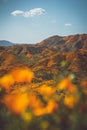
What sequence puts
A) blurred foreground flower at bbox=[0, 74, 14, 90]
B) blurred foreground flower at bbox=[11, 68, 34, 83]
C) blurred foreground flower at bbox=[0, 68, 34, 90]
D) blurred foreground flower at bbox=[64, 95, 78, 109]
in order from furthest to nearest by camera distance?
blurred foreground flower at bbox=[11, 68, 34, 83], blurred foreground flower at bbox=[0, 68, 34, 90], blurred foreground flower at bbox=[0, 74, 14, 90], blurred foreground flower at bbox=[64, 95, 78, 109]

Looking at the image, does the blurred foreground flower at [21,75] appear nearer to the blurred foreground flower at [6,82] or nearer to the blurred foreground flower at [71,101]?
the blurred foreground flower at [6,82]

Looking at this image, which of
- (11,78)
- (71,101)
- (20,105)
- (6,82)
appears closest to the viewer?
(71,101)

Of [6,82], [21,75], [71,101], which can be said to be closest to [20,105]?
[71,101]

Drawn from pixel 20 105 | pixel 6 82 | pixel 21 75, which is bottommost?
pixel 21 75

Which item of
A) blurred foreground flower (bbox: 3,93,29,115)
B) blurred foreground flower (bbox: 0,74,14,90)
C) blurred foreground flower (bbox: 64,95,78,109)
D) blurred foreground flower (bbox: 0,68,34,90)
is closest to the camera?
blurred foreground flower (bbox: 64,95,78,109)

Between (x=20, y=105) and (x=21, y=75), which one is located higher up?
(x=20, y=105)

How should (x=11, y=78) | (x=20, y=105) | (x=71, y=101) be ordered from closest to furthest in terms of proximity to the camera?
(x=71, y=101) < (x=20, y=105) < (x=11, y=78)

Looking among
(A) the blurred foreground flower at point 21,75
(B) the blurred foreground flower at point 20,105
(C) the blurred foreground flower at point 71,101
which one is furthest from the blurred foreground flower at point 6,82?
(C) the blurred foreground flower at point 71,101

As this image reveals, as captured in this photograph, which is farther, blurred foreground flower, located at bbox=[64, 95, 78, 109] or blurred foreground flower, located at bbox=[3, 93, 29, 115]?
blurred foreground flower, located at bbox=[3, 93, 29, 115]

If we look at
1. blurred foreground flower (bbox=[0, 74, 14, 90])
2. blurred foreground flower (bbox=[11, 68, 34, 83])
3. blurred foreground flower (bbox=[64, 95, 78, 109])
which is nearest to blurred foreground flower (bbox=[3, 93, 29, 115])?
blurred foreground flower (bbox=[64, 95, 78, 109])

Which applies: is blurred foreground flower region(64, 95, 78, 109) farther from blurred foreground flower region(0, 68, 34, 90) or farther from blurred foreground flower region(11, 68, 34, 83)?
blurred foreground flower region(11, 68, 34, 83)

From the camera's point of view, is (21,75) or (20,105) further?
(21,75)

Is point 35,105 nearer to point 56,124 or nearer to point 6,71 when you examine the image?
point 56,124

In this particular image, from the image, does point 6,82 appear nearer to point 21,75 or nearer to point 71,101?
point 21,75
